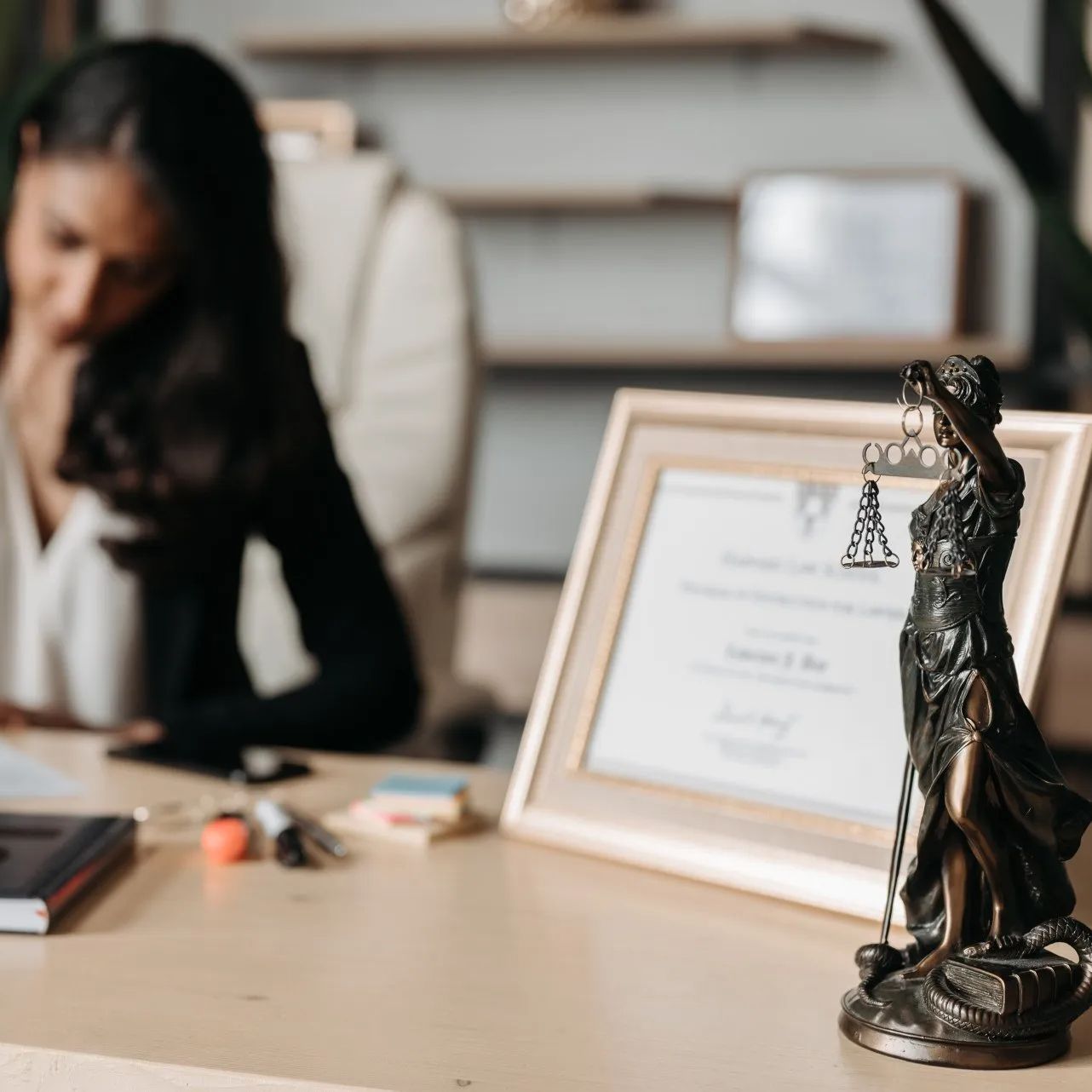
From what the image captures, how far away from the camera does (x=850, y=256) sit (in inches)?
111

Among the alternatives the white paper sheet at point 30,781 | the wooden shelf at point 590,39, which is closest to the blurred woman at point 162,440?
the white paper sheet at point 30,781

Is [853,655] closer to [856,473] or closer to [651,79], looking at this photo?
[856,473]

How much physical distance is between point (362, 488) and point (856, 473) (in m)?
1.18

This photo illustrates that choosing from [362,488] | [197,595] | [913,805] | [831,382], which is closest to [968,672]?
[913,805]

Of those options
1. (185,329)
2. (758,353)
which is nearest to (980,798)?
(185,329)

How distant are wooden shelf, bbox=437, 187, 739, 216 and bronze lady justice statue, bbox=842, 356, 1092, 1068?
233 cm

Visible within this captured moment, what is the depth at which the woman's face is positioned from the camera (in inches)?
52.1

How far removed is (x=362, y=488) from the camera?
6.18 ft

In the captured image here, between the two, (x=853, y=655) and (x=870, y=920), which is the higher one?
(x=853, y=655)

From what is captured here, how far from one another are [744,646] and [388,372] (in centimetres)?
123

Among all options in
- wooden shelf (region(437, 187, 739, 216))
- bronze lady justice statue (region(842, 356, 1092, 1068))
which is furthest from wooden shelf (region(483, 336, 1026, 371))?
bronze lady justice statue (region(842, 356, 1092, 1068))

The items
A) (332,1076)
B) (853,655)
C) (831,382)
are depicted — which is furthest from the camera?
(831,382)

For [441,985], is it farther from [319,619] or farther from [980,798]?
[319,619]

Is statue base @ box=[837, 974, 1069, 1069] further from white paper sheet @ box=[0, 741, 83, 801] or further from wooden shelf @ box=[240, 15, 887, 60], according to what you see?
wooden shelf @ box=[240, 15, 887, 60]
